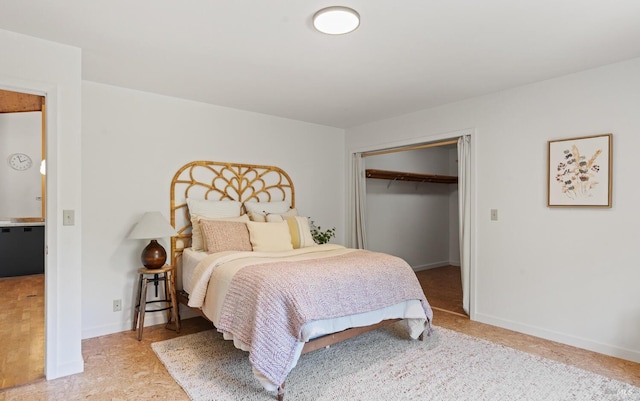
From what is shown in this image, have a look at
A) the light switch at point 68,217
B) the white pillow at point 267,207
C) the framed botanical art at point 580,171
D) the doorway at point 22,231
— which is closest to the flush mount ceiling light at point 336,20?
the light switch at point 68,217

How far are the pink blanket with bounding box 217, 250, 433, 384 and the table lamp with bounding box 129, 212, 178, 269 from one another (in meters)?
1.11

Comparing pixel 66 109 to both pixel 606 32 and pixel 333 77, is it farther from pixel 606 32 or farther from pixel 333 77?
pixel 606 32

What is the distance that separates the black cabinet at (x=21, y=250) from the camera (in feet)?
18.8

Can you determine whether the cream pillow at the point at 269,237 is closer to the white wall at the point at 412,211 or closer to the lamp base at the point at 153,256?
the lamp base at the point at 153,256

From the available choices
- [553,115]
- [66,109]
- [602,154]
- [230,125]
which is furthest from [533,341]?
[66,109]

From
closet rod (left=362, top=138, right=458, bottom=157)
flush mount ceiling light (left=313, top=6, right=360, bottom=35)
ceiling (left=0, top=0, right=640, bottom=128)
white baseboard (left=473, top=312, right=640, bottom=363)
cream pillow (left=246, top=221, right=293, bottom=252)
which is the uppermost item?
ceiling (left=0, top=0, right=640, bottom=128)

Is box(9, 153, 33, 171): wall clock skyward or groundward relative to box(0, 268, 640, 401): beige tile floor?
skyward

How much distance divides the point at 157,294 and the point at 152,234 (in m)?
0.78

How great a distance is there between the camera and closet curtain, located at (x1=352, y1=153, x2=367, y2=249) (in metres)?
5.24

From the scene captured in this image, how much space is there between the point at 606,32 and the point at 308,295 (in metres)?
2.64

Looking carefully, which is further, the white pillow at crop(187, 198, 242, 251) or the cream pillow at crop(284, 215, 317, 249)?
the cream pillow at crop(284, 215, 317, 249)

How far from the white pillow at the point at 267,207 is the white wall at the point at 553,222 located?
206 cm

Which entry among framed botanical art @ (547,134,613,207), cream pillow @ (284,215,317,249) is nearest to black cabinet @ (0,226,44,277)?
cream pillow @ (284,215,317,249)

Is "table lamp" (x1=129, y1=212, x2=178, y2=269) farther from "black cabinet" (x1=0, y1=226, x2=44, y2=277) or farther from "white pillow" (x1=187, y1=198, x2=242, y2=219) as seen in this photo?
"black cabinet" (x1=0, y1=226, x2=44, y2=277)
